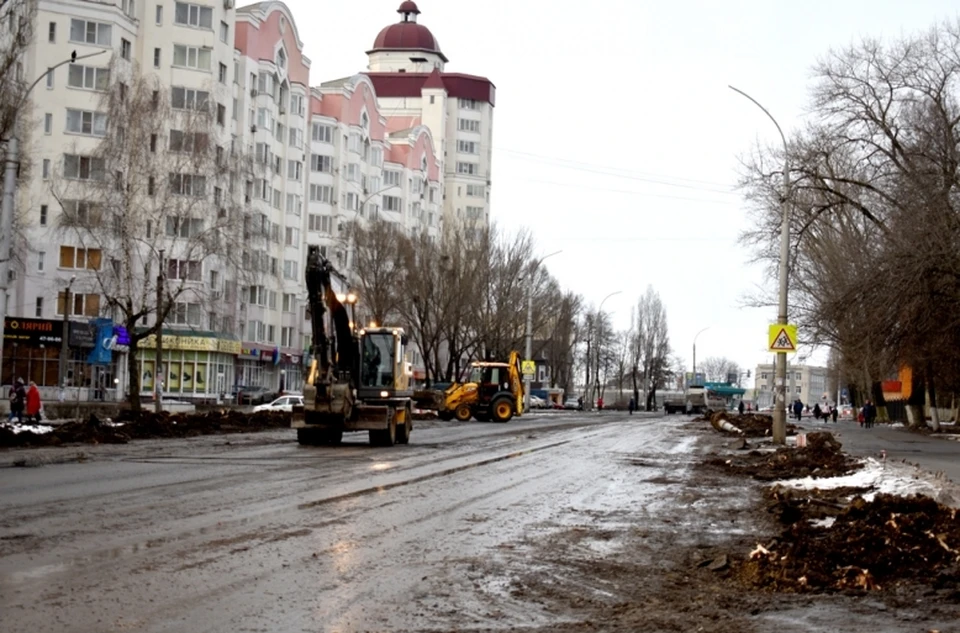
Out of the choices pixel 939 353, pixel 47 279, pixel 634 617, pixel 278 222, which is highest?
pixel 278 222

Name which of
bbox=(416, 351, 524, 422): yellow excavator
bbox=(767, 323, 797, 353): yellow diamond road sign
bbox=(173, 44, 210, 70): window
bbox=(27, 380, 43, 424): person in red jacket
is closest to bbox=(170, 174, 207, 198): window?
bbox=(27, 380, 43, 424): person in red jacket

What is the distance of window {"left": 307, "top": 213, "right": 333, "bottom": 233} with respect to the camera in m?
97.6

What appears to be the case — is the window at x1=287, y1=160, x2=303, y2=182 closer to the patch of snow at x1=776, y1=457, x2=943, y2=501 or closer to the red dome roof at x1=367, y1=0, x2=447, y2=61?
the red dome roof at x1=367, y1=0, x2=447, y2=61

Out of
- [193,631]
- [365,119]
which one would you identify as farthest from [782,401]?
[365,119]

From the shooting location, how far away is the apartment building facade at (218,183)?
64.2 meters

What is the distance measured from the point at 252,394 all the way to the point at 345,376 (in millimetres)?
51198

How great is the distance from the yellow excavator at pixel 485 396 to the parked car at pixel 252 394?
902 inches

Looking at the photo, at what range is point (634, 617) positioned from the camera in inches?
340

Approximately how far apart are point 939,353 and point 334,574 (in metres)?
38.5

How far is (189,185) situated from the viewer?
44531 millimetres

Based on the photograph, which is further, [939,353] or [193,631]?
[939,353]

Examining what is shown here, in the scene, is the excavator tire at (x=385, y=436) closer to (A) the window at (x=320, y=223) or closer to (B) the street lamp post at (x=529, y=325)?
(B) the street lamp post at (x=529, y=325)

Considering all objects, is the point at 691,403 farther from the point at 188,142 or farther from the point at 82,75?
the point at 188,142

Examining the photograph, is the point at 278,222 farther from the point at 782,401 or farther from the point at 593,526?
the point at 593,526
